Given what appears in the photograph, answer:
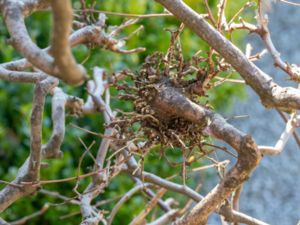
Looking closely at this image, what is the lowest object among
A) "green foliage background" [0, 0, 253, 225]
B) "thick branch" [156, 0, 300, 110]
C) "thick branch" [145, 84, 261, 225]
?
"green foliage background" [0, 0, 253, 225]

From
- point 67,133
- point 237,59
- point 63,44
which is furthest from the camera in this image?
point 67,133

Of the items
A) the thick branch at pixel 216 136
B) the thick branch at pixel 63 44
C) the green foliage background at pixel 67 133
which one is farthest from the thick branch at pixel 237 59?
the green foliage background at pixel 67 133

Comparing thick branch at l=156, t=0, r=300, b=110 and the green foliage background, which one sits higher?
thick branch at l=156, t=0, r=300, b=110

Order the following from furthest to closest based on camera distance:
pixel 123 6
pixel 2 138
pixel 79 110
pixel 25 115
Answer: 1. pixel 123 6
2. pixel 2 138
3. pixel 25 115
4. pixel 79 110

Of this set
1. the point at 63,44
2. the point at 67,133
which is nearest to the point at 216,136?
the point at 63,44

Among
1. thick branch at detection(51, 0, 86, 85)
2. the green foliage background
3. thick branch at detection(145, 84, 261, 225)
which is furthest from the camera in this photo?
the green foliage background

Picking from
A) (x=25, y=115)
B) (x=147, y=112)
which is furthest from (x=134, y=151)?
(x=25, y=115)

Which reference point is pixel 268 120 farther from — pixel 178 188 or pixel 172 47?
pixel 172 47

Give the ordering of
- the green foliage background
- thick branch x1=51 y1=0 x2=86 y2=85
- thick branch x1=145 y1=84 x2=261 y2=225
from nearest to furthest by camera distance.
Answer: thick branch x1=51 y1=0 x2=86 y2=85
thick branch x1=145 y1=84 x2=261 y2=225
the green foliage background

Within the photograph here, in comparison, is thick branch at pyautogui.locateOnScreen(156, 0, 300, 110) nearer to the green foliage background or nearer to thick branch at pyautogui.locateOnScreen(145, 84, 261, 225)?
thick branch at pyautogui.locateOnScreen(145, 84, 261, 225)

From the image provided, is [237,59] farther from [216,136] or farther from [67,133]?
[67,133]

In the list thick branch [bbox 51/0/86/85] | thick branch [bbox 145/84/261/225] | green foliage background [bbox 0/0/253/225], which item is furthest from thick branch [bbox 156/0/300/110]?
green foliage background [bbox 0/0/253/225]
